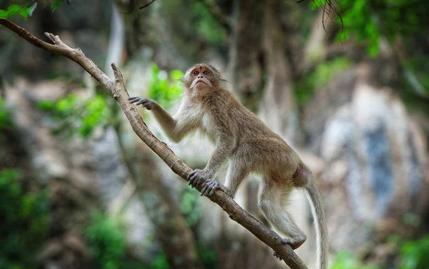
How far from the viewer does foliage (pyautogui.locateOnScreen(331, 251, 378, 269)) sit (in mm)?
10242

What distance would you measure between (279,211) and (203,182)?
2.94 feet

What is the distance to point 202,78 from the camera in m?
5.14

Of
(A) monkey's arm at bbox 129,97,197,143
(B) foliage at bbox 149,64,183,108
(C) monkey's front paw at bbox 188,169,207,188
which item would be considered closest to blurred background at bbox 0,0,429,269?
(B) foliage at bbox 149,64,183,108

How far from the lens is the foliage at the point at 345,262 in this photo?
10.2 m

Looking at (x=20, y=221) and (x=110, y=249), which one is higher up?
(x=110, y=249)

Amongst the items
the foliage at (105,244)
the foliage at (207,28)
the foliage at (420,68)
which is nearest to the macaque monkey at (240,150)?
the foliage at (105,244)

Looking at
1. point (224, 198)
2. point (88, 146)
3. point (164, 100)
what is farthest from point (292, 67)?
point (224, 198)

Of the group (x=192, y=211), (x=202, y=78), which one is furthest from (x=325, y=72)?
(x=202, y=78)

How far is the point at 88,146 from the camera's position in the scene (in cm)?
1263

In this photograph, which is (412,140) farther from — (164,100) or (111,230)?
(111,230)

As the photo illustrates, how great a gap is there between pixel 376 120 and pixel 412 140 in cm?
101

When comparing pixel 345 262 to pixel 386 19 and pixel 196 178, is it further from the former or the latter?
pixel 196 178

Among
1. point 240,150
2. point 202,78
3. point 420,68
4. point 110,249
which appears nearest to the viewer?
point 240,150

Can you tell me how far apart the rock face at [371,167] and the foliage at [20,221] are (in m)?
7.19
